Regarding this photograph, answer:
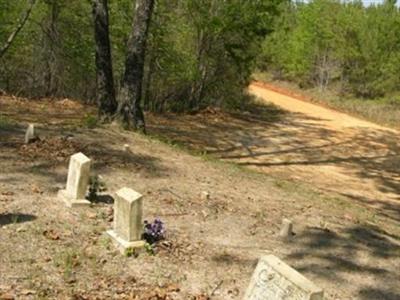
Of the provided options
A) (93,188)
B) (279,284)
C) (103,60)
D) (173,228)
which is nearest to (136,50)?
(103,60)

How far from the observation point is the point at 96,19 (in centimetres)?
1191

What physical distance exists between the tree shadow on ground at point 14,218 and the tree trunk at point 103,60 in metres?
6.03

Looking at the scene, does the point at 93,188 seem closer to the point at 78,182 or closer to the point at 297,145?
the point at 78,182

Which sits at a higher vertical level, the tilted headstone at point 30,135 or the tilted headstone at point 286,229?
the tilted headstone at point 30,135

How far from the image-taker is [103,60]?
39.8ft

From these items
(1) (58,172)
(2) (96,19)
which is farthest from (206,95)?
(1) (58,172)

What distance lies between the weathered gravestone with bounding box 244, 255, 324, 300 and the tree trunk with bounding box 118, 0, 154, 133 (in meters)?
8.02

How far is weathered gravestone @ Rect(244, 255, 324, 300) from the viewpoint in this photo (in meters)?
3.65

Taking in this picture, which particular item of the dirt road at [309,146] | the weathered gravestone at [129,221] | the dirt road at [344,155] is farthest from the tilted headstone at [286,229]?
the dirt road at [344,155]

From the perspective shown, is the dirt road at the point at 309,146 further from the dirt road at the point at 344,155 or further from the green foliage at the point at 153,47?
the green foliage at the point at 153,47

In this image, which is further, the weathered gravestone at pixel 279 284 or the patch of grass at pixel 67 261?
the patch of grass at pixel 67 261

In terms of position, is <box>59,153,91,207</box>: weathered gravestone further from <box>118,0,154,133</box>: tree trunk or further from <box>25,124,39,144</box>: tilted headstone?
Answer: <box>118,0,154,133</box>: tree trunk

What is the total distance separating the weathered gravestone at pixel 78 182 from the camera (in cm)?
642

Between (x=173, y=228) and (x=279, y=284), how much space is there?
273 cm
